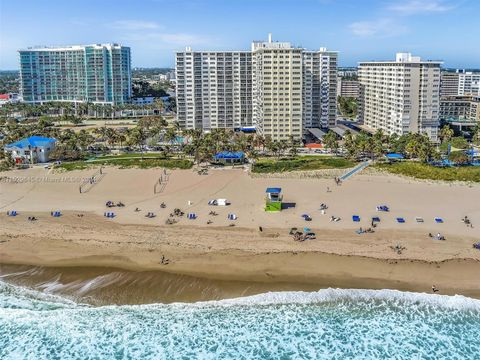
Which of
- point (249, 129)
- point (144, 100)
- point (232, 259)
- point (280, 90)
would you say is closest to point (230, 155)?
point (280, 90)

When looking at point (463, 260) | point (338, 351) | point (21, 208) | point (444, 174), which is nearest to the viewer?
point (338, 351)

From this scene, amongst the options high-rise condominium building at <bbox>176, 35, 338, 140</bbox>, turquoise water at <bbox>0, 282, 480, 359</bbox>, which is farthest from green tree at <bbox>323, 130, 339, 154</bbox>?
turquoise water at <bbox>0, 282, 480, 359</bbox>

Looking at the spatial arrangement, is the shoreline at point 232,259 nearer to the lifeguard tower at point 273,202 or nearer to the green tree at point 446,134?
the lifeguard tower at point 273,202

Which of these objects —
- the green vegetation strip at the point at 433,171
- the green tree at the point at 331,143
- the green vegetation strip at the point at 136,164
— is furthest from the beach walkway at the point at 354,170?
the green vegetation strip at the point at 136,164

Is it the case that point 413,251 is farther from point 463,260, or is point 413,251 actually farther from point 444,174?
point 444,174

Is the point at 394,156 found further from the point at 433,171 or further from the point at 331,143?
the point at 331,143

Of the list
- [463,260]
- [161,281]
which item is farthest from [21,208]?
[463,260]

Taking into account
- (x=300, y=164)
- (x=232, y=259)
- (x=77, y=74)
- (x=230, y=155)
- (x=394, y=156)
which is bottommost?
(x=232, y=259)
